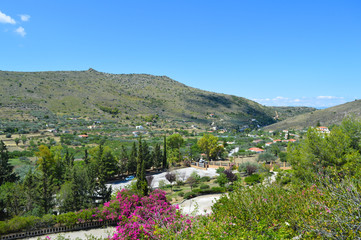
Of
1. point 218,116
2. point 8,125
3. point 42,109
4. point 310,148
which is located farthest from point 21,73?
point 310,148

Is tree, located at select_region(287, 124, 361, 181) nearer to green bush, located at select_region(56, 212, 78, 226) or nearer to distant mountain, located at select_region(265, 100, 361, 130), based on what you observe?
green bush, located at select_region(56, 212, 78, 226)

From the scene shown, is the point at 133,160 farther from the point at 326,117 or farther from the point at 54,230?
the point at 326,117

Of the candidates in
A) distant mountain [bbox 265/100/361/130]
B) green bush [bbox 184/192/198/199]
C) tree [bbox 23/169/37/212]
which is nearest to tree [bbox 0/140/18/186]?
tree [bbox 23/169/37/212]

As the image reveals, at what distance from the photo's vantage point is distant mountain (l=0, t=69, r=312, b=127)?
282ft

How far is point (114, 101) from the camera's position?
109125 millimetres

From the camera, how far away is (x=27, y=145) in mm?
52000

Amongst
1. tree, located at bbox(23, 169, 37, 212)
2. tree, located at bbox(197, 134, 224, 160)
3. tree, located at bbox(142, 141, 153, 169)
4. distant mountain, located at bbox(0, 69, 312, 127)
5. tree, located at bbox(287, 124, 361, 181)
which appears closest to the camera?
tree, located at bbox(287, 124, 361, 181)

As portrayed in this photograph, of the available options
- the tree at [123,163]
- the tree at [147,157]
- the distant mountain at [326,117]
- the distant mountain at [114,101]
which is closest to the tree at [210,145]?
the tree at [147,157]

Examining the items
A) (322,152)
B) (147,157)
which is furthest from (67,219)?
(147,157)

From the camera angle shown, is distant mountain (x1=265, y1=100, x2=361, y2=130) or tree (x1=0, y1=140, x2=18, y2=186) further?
distant mountain (x1=265, y1=100, x2=361, y2=130)

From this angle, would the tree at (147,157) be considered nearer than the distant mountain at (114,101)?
Yes

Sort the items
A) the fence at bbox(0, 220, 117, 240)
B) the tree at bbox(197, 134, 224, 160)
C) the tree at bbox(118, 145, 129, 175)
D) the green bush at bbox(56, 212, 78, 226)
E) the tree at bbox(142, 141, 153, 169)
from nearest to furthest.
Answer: the fence at bbox(0, 220, 117, 240)
the green bush at bbox(56, 212, 78, 226)
the tree at bbox(118, 145, 129, 175)
the tree at bbox(142, 141, 153, 169)
the tree at bbox(197, 134, 224, 160)

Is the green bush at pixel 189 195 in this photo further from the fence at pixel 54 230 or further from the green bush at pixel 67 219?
the green bush at pixel 67 219

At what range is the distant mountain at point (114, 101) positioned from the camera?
86.0 meters
